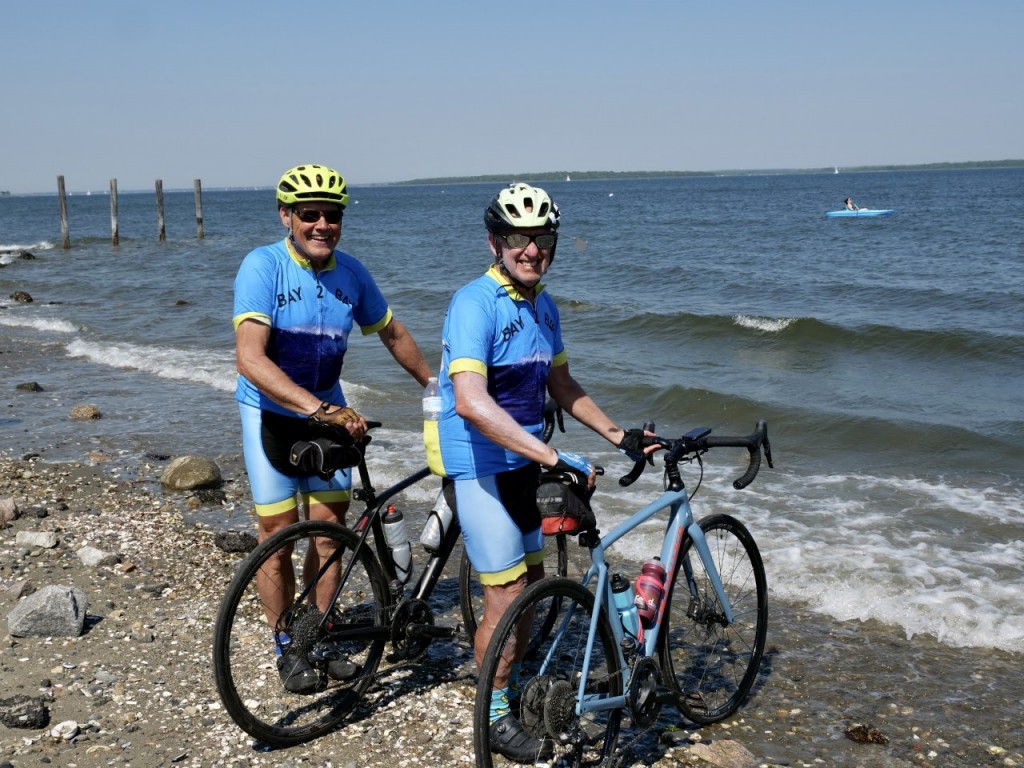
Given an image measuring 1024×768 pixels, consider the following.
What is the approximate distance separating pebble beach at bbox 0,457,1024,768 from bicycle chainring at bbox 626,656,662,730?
0.37 m

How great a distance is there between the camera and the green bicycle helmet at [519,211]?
3930 mm

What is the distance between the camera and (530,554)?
4.33 m

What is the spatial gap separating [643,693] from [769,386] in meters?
12.2

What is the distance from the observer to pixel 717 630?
196 inches

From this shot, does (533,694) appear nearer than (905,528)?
Yes

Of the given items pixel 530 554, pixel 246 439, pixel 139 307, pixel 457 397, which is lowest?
pixel 139 307

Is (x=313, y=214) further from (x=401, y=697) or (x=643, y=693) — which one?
(x=643, y=693)

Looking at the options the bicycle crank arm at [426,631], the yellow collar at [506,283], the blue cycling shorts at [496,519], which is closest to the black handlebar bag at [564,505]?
the blue cycling shorts at [496,519]

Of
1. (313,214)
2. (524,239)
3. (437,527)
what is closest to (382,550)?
(437,527)

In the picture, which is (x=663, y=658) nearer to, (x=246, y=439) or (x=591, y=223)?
(x=246, y=439)

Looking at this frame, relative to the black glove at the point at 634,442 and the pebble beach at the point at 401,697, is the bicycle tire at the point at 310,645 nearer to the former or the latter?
the pebble beach at the point at 401,697

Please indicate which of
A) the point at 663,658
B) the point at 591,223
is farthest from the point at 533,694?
the point at 591,223

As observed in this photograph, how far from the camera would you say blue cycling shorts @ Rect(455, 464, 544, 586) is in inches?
160

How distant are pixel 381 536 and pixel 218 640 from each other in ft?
3.30
